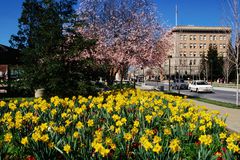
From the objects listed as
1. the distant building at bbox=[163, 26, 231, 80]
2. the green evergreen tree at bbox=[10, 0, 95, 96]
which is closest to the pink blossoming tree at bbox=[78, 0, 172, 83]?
the green evergreen tree at bbox=[10, 0, 95, 96]

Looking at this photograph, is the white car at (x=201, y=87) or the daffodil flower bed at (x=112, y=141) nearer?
the daffodil flower bed at (x=112, y=141)

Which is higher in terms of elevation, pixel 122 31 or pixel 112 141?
pixel 122 31

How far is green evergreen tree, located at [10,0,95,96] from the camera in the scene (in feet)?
45.8

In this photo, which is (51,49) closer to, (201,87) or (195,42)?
(201,87)

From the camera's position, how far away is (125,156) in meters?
4.93

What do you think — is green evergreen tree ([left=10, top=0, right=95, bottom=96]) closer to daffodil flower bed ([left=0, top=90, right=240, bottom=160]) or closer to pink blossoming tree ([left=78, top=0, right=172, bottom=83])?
daffodil flower bed ([left=0, top=90, right=240, bottom=160])

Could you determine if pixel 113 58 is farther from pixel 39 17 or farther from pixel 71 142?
pixel 71 142

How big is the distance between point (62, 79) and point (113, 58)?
1321cm

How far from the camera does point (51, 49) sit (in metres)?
14.7

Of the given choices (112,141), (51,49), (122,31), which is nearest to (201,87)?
(122,31)

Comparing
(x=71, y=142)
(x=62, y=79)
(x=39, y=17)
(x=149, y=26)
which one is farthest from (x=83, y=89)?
(x=149, y=26)

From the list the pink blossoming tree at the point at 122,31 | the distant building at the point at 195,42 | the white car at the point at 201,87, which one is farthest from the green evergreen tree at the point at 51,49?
the distant building at the point at 195,42

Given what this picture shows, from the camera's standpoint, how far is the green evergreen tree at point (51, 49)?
45.8 ft

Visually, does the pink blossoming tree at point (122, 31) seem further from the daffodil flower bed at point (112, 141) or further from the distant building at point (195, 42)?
the distant building at point (195, 42)
